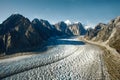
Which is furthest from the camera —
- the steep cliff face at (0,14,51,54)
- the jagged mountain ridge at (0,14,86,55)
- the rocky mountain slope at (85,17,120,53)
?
the rocky mountain slope at (85,17,120,53)

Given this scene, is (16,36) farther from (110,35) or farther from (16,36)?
(110,35)

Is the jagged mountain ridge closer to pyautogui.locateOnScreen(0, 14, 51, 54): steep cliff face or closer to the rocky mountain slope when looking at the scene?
pyautogui.locateOnScreen(0, 14, 51, 54): steep cliff face

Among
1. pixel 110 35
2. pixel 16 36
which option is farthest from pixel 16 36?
pixel 110 35

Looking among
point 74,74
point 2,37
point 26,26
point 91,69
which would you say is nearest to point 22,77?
point 74,74

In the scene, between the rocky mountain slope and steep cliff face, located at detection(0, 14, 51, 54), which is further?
the rocky mountain slope

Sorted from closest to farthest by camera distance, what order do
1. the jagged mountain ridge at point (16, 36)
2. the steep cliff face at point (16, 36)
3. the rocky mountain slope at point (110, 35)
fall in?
the jagged mountain ridge at point (16, 36), the steep cliff face at point (16, 36), the rocky mountain slope at point (110, 35)

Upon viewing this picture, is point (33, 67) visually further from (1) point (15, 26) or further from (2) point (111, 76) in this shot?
(1) point (15, 26)

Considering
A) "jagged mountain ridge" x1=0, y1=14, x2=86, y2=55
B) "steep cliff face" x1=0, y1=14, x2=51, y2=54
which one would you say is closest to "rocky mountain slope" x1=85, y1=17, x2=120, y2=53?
"jagged mountain ridge" x1=0, y1=14, x2=86, y2=55

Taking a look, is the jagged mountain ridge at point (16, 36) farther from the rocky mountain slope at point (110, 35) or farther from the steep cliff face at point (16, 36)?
the rocky mountain slope at point (110, 35)

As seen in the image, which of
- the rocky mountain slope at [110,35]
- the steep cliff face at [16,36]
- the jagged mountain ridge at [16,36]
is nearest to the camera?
the jagged mountain ridge at [16,36]

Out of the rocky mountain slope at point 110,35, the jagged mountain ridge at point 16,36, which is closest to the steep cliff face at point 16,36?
the jagged mountain ridge at point 16,36

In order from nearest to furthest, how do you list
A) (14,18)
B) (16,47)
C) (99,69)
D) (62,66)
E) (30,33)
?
1. (99,69)
2. (62,66)
3. (16,47)
4. (30,33)
5. (14,18)
